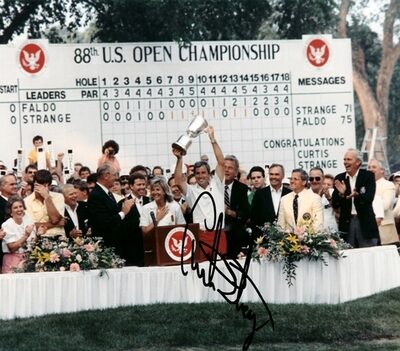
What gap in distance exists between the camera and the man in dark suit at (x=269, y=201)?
16.8 meters

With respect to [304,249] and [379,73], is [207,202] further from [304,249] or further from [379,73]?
[379,73]

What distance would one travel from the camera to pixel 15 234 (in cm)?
1562

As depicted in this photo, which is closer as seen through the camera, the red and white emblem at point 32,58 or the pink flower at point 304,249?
the pink flower at point 304,249

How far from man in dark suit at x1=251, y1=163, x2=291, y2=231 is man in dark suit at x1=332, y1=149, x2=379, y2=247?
140cm

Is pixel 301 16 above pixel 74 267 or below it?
above

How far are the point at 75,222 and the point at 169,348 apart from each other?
3.27 meters

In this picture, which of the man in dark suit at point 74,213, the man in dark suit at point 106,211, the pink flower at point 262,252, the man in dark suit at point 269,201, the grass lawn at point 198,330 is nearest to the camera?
the grass lawn at point 198,330

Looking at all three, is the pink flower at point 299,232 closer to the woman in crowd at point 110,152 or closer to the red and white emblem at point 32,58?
the woman in crowd at point 110,152

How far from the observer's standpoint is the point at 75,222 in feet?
54.1

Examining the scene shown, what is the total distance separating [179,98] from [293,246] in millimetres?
9719

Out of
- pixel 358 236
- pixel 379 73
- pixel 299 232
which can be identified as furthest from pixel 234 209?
pixel 379 73

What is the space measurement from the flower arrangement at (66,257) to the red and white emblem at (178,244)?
1.86ft
